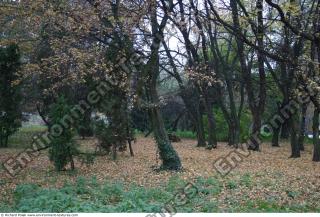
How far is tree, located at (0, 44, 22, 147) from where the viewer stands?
76.4 ft

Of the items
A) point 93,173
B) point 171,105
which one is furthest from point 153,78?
point 171,105

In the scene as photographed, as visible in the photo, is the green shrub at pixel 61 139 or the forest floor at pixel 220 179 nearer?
the forest floor at pixel 220 179

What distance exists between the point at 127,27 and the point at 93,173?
188 inches

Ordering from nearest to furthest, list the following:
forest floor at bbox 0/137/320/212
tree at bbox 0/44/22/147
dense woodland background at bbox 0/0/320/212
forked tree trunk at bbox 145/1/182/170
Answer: forest floor at bbox 0/137/320/212
dense woodland background at bbox 0/0/320/212
forked tree trunk at bbox 145/1/182/170
tree at bbox 0/44/22/147

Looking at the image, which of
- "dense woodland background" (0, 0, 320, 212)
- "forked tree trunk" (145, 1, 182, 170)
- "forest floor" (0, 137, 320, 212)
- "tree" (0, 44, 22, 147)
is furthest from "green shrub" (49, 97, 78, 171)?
"tree" (0, 44, 22, 147)

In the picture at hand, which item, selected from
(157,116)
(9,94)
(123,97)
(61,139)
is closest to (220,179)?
(157,116)

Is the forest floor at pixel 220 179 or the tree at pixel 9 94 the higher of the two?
the tree at pixel 9 94

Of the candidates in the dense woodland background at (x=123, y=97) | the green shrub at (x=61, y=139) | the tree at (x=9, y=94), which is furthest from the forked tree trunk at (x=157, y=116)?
the tree at (x=9, y=94)

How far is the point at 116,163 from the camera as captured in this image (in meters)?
17.9

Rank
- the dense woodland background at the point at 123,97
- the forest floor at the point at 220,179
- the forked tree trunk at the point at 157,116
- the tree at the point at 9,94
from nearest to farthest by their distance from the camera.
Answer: the forest floor at the point at 220,179, the dense woodland background at the point at 123,97, the forked tree trunk at the point at 157,116, the tree at the point at 9,94

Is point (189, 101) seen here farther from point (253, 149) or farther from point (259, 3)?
point (259, 3)

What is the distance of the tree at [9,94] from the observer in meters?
23.3

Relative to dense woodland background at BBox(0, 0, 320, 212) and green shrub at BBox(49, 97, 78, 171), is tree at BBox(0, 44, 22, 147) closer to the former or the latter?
dense woodland background at BBox(0, 0, 320, 212)

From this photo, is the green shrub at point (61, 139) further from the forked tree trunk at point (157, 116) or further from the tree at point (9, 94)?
the tree at point (9, 94)
